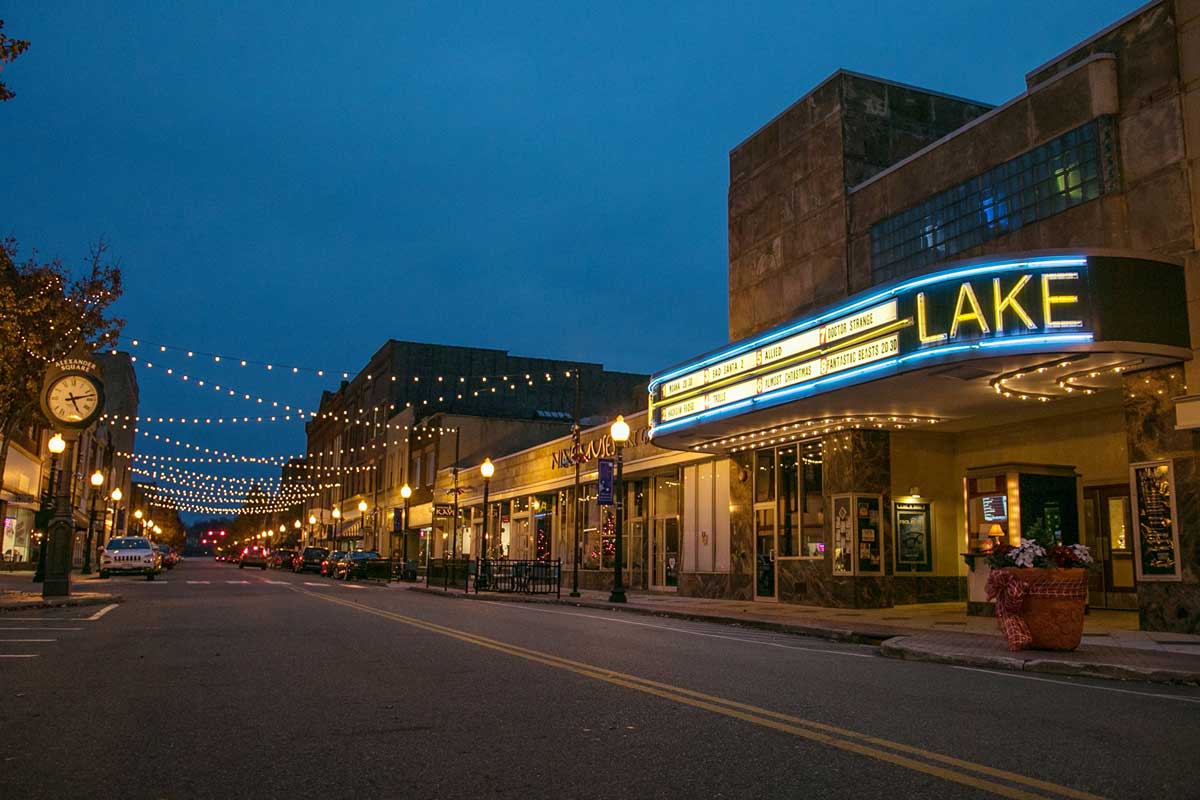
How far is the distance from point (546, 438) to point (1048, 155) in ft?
133

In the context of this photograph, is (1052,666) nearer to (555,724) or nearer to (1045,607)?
(1045,607)

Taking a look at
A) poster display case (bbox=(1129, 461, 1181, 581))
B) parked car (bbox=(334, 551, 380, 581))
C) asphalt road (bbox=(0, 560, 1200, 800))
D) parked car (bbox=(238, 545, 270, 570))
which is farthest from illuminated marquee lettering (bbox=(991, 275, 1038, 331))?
parked car (bbox=(238, 545, 270, 570))

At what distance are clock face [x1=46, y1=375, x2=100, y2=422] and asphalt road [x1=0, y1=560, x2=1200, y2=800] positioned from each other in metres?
10.7

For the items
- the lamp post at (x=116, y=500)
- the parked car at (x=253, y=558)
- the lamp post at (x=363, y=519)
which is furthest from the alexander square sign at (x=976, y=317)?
the lamp post at (x=363, y=519)

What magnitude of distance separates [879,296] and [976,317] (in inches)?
94.4

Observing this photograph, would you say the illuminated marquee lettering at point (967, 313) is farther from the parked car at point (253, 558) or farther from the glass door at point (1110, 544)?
the parked car at point (253, 558)

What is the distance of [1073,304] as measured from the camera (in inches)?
601

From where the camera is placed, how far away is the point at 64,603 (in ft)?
66.6

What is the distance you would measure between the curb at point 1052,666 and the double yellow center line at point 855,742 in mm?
4814

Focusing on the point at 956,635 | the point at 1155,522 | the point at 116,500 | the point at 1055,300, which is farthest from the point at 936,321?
the point at 116,500

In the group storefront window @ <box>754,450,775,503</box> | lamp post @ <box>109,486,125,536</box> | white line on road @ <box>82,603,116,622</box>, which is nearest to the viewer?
white line on road @ <box>82,603,116,622</box>

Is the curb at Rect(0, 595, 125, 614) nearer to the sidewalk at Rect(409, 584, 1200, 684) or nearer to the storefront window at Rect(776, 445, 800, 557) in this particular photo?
the sidewalk at Rect(409, 584, 1200, 684)

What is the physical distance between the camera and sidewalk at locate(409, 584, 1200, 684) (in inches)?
441

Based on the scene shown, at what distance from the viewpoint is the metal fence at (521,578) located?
105ft
